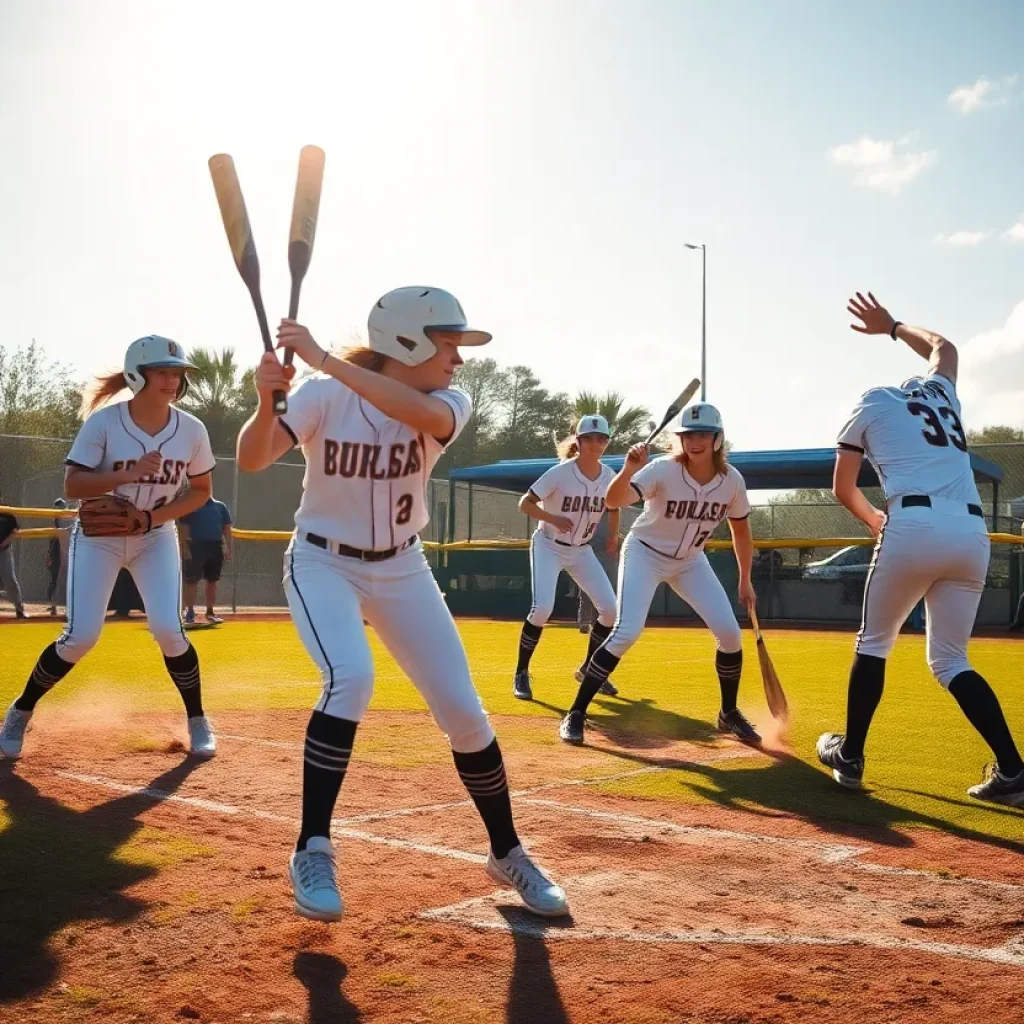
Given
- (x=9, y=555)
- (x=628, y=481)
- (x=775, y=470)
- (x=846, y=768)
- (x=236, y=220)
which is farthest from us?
(x=775, y=470)

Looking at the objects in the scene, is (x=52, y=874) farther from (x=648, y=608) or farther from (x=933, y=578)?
(x=648, y=608)

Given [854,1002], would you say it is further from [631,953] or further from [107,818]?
[107,818]

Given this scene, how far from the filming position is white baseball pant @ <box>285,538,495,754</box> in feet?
13.4

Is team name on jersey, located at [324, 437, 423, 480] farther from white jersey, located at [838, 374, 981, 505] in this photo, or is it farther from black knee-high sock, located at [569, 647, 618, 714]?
Result: black knee-high sock, located at [569, 647, 618, 714]

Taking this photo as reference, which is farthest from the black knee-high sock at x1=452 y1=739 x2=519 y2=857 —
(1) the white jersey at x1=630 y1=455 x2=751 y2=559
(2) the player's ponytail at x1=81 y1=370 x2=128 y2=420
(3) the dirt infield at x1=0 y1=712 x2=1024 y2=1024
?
(1) the white jersey at x1=630 y1=455 x2=751 y2=559

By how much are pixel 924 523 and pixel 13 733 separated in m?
5.20

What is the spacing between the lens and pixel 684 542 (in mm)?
8117

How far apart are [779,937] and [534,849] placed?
53.2 inches

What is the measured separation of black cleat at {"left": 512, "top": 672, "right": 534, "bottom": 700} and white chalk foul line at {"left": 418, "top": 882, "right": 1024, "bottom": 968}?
6.19 meters

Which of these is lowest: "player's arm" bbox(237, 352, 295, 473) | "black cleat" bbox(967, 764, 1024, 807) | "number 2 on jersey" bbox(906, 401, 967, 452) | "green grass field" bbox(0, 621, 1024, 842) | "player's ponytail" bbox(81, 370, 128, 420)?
"green grass field" bbox(0, 621, 1024, 842)

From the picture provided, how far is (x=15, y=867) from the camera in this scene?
4414 millimetres

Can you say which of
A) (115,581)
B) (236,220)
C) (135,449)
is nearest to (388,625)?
(236,220)

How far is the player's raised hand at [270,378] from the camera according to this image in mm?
4039

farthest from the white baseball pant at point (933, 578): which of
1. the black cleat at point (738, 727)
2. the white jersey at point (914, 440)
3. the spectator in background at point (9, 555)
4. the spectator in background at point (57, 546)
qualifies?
the spectator in background at point (57, 546)
